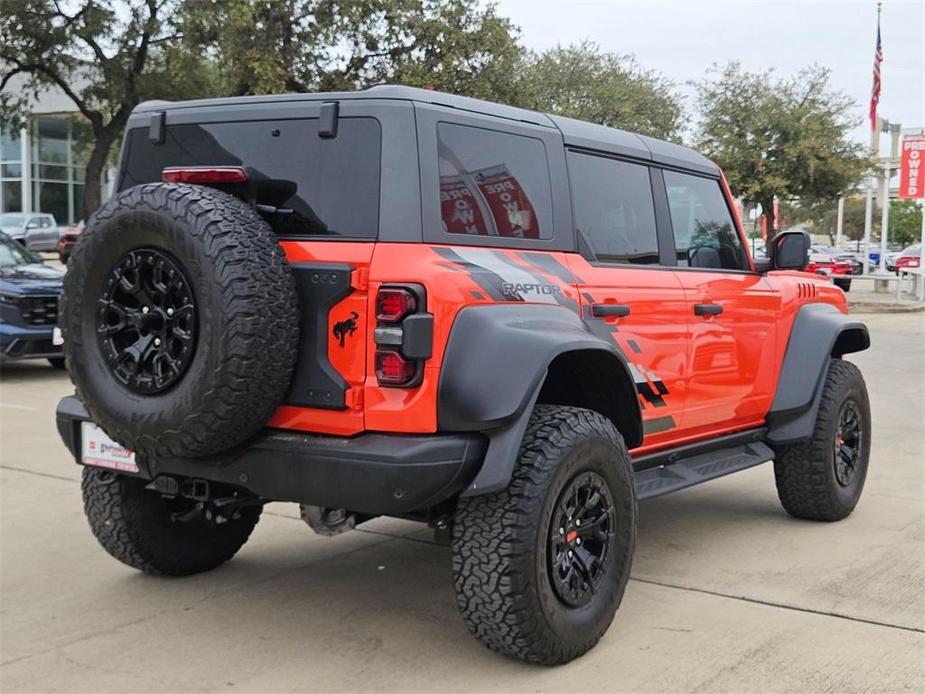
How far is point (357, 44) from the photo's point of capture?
20.8 metres

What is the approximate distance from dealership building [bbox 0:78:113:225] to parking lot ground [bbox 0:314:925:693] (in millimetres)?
41634

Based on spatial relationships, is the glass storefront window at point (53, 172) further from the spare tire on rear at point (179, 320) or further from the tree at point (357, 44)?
the spare tire on rear at point (179, 320)

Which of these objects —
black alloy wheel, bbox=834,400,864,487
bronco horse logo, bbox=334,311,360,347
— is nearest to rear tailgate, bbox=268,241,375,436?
bronco horse logo, bbox=334,311,360,347

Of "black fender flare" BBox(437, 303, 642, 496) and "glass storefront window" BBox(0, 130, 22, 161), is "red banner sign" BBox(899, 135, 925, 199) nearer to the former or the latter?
"black fender flare" BBox(437, 303, 642, 496)

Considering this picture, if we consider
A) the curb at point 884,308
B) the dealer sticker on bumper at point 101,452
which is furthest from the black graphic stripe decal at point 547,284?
the curb at point 884,308

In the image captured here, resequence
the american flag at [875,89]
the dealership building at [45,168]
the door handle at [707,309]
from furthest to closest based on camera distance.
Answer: the dealership building at [45,168] < the american flag at [875,89] < the door handle at [707,309]

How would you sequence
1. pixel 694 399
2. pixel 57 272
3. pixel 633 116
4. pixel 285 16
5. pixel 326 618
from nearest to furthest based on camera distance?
pixel 326 618 < pixel 694 399 < pixel 57 272 < pixel 285 16 < pixel 633 116

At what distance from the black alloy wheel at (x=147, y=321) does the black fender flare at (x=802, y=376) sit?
129 inches

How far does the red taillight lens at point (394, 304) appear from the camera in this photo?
3.37m

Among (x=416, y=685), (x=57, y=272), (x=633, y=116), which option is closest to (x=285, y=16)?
(x=57, y=272)

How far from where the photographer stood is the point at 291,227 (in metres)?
3.69

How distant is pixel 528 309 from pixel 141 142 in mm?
1771

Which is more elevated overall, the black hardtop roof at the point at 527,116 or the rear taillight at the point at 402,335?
the black hardtop roof at the point at 527,116

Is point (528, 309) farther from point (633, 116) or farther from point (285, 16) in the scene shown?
point (633, 116)
